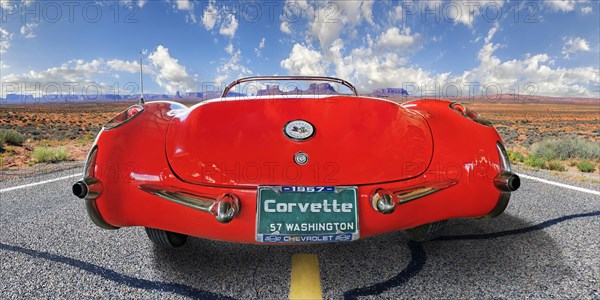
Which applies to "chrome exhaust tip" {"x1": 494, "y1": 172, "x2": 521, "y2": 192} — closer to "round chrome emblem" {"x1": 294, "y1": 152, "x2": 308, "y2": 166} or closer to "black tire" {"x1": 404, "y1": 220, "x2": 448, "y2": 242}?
"black tire" {"x1": 404, "y1": 220, "x2": 448, "y2": 242}

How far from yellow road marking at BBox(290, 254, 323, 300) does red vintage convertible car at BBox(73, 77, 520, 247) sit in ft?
0.89

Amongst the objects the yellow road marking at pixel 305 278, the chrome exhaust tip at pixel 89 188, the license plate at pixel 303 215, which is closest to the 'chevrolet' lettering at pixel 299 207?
the license plate at pixel 303 215

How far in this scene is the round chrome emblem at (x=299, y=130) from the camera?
183cm

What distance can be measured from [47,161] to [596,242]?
10.2 m

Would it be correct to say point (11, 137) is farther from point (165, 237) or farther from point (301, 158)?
point (301, 158)

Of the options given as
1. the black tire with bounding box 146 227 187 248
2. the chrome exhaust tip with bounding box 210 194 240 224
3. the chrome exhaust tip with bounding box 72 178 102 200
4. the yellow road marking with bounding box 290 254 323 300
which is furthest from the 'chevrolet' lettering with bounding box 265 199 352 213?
the chrome exhaust tip with bounding box 72 178 102 200

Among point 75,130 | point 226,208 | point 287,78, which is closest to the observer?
point 226,208

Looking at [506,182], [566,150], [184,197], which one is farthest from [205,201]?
[566,150]

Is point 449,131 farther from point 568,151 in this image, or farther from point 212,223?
point 568,151

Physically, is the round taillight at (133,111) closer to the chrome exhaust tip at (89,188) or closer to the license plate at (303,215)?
the chrome exhaust tip at (89,188)

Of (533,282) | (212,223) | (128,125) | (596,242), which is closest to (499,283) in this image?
(533,282)

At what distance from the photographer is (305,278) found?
1.88m

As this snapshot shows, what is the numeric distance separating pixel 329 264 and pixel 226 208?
753 mm

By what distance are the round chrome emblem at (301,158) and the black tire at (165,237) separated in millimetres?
974
